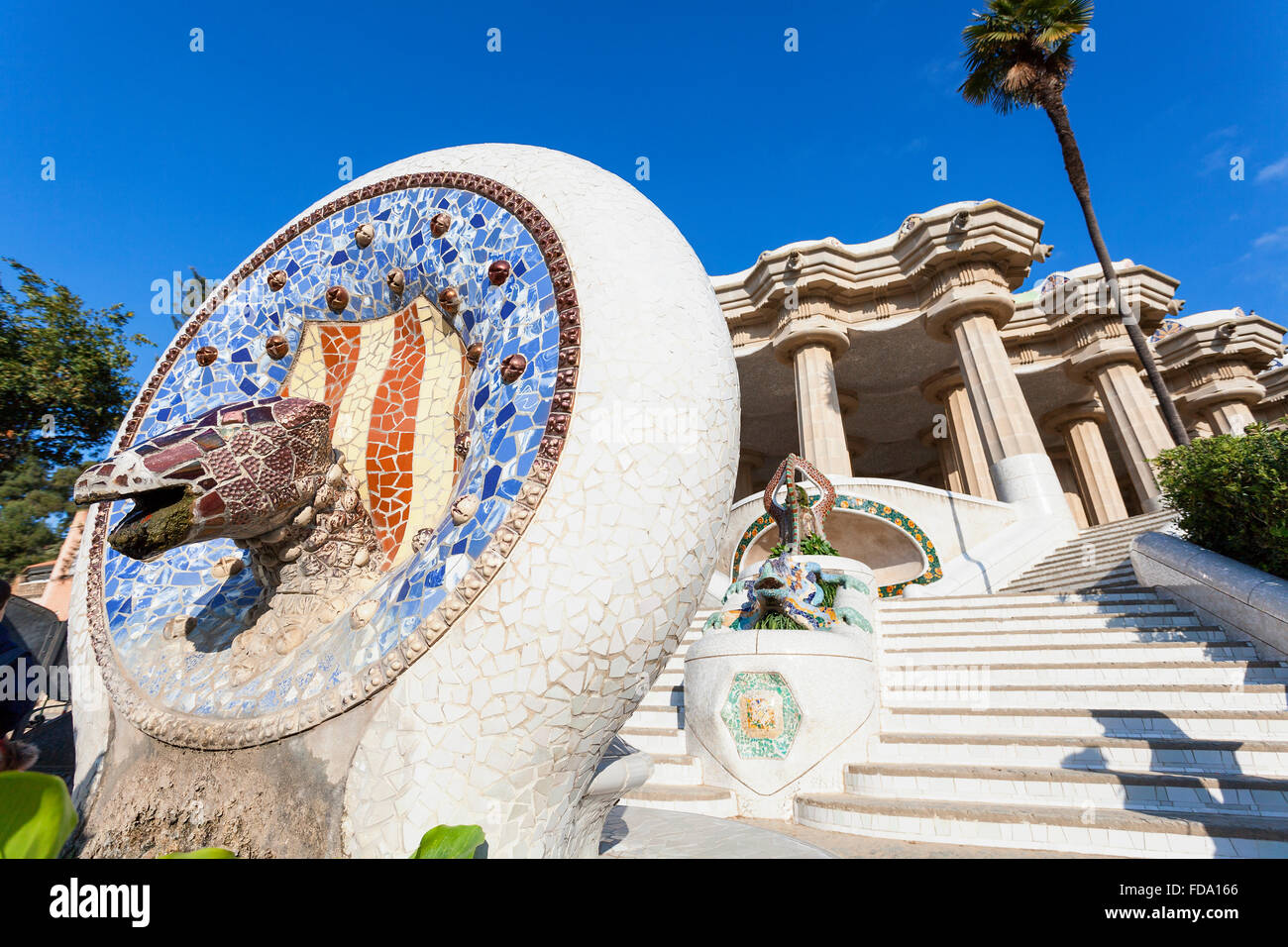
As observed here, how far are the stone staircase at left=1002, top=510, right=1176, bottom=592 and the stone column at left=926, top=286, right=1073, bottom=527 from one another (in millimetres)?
1105

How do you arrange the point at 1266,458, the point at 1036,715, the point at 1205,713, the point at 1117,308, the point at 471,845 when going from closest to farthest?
the point at 471,845 → the point at 1205,713 → the point at 1036,715 → the point at 1266,458 → the point at 1117,308

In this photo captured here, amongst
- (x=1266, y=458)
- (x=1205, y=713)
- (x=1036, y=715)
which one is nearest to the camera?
(x=1205, y=713)

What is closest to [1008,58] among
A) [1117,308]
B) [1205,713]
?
[1117,308]

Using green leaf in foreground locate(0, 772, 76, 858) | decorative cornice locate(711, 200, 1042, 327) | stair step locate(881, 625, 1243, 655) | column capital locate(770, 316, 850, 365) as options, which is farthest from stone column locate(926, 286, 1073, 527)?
green leaf in foreground locate(0, 772, 76, 858)

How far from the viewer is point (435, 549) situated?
166cm

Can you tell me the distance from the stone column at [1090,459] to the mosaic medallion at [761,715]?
17.3 m

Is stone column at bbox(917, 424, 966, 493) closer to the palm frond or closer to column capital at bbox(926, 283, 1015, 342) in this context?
column capital at bbox(926, 283, 1015, 342)

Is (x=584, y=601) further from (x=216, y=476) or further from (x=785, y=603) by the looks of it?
(x=785, y=603)

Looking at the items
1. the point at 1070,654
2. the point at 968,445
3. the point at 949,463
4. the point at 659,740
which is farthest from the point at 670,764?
the point at 949,463

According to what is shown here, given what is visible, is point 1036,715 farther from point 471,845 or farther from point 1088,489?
point 1088,489

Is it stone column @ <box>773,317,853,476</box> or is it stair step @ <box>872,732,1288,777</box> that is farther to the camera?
stone column @ <box>773,317,853,476</box>

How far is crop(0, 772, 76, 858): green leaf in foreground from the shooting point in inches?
27.5

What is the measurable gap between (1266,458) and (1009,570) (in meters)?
5.38

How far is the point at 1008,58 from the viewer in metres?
13.2
